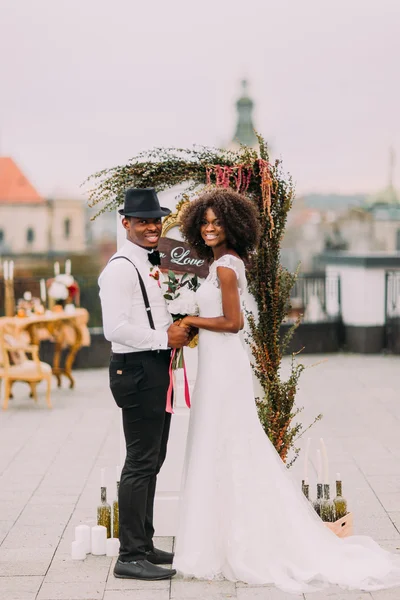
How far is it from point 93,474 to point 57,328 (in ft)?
16.1

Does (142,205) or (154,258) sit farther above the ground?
(142,205)

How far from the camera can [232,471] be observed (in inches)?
185

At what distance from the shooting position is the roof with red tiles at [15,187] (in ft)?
289

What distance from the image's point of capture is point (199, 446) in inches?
187

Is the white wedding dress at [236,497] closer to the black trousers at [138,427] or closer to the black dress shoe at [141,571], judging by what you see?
the black dress shoe at [141,571]

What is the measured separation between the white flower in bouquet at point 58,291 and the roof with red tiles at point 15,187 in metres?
76.3

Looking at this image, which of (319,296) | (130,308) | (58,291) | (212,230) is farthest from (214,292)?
(319,296)

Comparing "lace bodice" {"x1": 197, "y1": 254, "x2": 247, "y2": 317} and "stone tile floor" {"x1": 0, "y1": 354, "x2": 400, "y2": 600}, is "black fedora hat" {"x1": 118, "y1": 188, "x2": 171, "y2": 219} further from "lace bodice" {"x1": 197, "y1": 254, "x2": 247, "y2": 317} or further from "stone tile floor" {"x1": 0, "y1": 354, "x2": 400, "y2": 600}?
"stone tile floor" {"x1": 0, "y1": 354, "x2": 400, "y2": 600}

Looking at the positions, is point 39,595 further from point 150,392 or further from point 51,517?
point 51,517

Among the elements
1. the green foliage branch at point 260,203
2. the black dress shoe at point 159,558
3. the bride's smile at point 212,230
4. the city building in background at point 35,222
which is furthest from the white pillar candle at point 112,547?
the city building in background at point 35,222

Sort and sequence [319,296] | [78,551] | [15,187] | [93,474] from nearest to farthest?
1. [78,551]
2. [93,474]
3. [319,296]
4. [15,187]

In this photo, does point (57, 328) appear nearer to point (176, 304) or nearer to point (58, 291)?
point (58, 291)

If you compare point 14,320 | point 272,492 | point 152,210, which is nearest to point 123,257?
point 152,210

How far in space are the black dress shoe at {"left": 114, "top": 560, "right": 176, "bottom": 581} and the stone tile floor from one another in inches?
1.9
